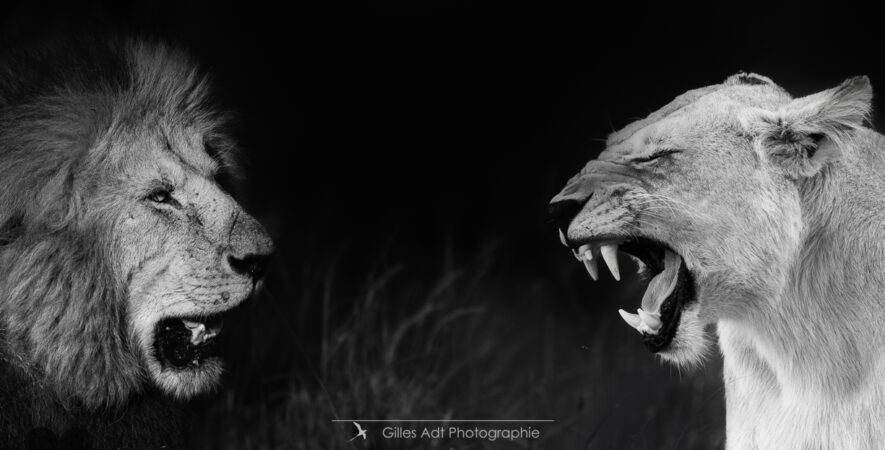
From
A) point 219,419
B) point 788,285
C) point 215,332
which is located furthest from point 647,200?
point 219,419

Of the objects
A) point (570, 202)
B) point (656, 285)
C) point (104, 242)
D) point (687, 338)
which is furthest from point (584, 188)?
point (104, 242)

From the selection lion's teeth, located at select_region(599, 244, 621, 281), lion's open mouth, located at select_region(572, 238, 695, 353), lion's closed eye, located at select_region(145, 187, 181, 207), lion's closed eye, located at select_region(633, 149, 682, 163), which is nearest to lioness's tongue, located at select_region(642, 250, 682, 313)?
lion's open mouth, located at select_region(572, 238, 695, 353)

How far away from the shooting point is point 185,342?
2676mm

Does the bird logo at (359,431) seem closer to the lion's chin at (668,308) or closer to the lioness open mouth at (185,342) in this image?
the lioness open mouth at (185,342)

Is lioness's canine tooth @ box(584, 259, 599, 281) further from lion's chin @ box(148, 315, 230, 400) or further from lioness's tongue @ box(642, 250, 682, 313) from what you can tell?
lion's chin @ box(148, 315, 230, 400)

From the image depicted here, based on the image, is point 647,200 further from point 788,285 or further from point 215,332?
point 215,332

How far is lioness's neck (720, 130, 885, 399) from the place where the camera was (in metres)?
2.46

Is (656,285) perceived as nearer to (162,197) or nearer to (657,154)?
(657,154)

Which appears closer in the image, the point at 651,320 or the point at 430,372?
the point at 651,320

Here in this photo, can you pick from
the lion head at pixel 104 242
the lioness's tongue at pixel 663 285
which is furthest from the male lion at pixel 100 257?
the lioness's tongue at pixel 663 285

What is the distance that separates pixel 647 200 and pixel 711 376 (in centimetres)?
122

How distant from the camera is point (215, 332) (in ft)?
8.84

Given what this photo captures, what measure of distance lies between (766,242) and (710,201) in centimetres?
15

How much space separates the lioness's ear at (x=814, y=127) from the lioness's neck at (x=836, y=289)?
0.11 ft
